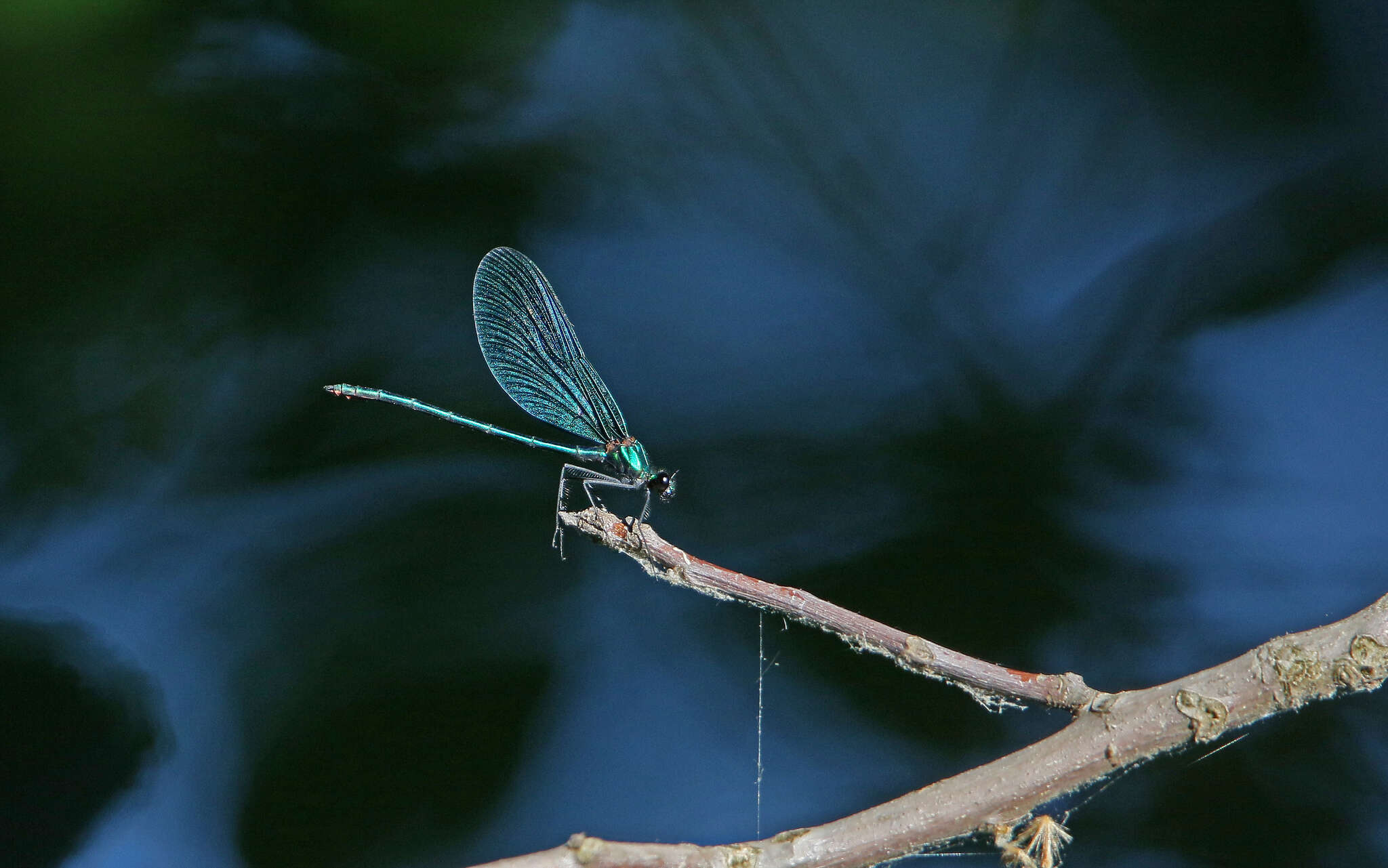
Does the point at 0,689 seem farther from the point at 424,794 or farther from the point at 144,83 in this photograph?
the point at 144,83

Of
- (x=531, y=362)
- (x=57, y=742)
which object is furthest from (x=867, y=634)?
(x=57, y=742)

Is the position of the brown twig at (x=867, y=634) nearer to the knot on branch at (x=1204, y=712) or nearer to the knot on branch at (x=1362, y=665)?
the knot on branch at (x=1204, y=712)

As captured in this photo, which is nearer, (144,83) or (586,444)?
(586,444)

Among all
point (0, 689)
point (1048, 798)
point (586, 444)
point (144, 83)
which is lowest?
point (1048, 798)

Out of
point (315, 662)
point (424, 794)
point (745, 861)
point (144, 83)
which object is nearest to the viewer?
point (745, 861)

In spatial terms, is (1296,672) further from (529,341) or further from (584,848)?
(529,341)

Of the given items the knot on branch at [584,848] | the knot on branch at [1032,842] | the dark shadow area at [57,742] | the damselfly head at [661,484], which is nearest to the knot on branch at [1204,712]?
the knot on branch at [1032,842]

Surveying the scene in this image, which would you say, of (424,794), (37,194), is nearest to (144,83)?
(37,194)
